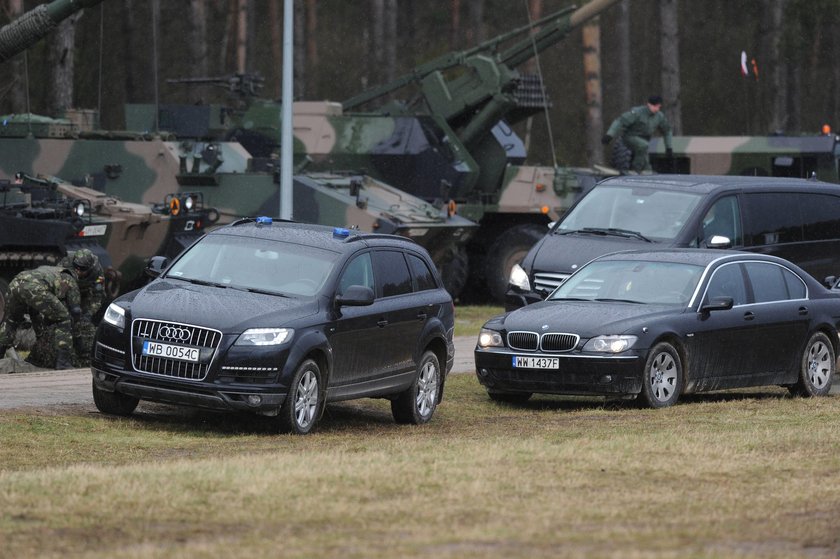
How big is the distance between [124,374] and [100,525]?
4.56 m

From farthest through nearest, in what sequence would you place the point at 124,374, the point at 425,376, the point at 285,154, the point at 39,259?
the point at 285,154
the point at 39,259
the point at 425,376
the point at 124,374

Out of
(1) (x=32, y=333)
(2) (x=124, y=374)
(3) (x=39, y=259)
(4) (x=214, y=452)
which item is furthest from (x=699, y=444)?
(3) (x=39, y=259)

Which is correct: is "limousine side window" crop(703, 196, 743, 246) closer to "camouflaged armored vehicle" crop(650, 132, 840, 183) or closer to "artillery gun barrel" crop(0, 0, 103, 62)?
"artillery gun barrel" crop(0, 0, 103, 62)

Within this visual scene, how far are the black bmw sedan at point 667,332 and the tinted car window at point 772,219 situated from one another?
2165mm

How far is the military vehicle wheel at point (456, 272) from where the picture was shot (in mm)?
26803

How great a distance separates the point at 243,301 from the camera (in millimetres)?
12375

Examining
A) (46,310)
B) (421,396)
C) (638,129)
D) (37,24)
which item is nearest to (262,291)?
(421,396)

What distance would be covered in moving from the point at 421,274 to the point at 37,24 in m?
5.77

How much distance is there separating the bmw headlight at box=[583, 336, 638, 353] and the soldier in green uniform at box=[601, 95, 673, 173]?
1272 centimetres

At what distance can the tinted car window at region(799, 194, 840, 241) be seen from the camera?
19.0 m

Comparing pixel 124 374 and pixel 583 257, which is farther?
pixel 583 257

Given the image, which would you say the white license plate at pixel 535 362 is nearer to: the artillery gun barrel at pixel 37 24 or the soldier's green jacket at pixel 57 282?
the soldier's green jacket at pixel 57 282

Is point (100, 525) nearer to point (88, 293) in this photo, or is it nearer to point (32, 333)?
point (88, 293)

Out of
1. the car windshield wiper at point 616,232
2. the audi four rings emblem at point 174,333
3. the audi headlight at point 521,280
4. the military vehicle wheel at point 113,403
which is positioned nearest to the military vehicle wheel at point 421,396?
the military vehicle wheel at point 113,403
